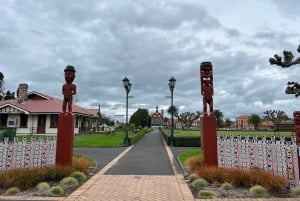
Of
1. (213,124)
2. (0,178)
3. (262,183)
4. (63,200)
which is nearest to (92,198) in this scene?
(63,200)

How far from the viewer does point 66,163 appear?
32.7ft

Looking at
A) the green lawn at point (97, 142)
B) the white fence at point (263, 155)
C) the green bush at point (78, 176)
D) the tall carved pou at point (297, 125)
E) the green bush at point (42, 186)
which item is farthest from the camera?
the green lawn at point (97, 142)

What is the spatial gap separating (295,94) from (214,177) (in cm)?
330

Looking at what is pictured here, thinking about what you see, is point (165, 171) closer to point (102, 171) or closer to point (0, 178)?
point (102, 171)

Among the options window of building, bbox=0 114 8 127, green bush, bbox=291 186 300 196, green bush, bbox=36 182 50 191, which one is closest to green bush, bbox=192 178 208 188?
green bush, bbox=291 186 300 196

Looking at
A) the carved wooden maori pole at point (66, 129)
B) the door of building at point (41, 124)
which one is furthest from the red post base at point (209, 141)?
the door of building at point (41, 124)

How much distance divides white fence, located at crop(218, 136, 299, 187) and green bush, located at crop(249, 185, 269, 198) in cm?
107

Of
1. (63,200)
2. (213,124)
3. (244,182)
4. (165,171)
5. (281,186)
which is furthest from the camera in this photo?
(165,171)

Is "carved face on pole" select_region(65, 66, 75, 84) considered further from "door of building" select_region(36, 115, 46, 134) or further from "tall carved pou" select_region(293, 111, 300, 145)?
"door of building" select_region(36, 115, 46, 134)

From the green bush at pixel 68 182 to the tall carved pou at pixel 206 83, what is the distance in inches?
201

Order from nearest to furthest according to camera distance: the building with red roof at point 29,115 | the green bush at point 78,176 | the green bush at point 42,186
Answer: the green bush at point 42,186 < the green bush at point 78,176 < the building with red roof at point 29,115

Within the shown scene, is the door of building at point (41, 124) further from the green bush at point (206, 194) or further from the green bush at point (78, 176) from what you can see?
the green bush at point (206, 194)

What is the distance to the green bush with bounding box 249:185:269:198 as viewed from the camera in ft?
23.5

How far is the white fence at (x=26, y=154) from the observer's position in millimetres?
9078
